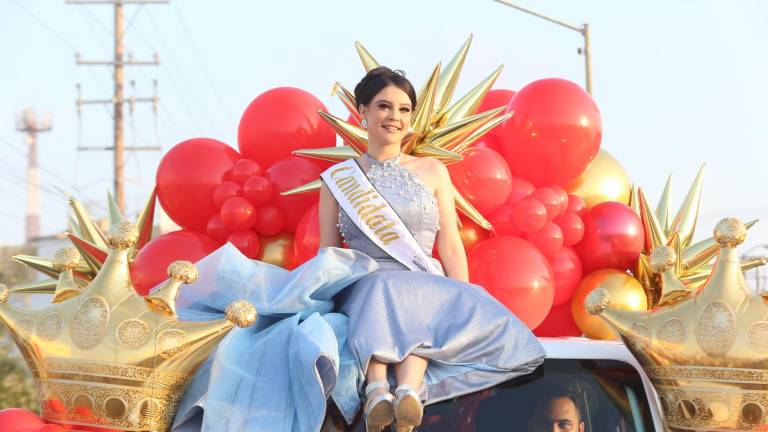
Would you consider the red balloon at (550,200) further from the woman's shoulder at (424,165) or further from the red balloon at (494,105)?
Result: the woman's shoulder at (424,165)

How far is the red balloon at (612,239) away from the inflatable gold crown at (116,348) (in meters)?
2.45

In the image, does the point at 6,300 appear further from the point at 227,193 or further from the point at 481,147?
the point at 481,147

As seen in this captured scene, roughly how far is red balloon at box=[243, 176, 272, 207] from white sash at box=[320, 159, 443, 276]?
→ 86cm

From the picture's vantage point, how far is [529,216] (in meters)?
4.77

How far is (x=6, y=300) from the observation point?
3.20 m

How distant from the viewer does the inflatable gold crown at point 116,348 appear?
3004mm

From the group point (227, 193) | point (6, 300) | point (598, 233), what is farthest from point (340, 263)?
point (598, 233)

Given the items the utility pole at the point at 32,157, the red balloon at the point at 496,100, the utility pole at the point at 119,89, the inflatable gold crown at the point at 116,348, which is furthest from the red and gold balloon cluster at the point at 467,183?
the utility pole at the point at 32,157

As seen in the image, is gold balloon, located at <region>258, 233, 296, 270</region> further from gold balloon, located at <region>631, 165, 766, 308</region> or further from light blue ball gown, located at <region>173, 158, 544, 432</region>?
gold balloon, located at <region>631, 165, 766, 308</region>

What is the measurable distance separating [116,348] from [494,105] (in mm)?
3008

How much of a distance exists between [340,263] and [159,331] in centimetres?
66

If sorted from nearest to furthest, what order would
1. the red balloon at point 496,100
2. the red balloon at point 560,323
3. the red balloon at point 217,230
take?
the red balloon at point 217,230
the red balloon at point 560,323
the red balloon at point 496,100

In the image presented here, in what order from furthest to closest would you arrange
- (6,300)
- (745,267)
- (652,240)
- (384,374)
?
(652,240), (745,267), (6,300), (384,374)

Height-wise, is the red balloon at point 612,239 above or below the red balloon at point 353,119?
below
